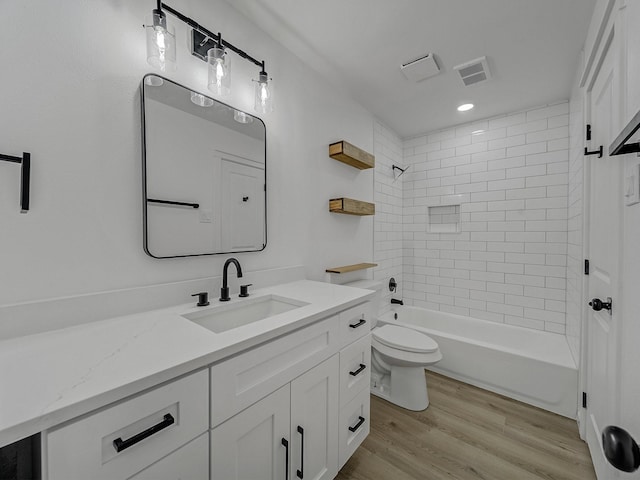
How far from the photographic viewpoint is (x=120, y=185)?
107cm

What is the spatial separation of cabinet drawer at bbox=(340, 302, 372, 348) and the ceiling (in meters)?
→ 1.63

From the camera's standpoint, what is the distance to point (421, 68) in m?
1.95

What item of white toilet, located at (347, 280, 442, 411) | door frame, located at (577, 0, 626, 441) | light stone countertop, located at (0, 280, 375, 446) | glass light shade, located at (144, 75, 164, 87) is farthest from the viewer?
white toilet, located at (347, 280, 442, 411)

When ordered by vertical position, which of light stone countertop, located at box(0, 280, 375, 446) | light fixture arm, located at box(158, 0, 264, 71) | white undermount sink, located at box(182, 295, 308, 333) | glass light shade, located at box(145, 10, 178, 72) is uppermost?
light fixture arm, located at box(158, 0, 264, 71)

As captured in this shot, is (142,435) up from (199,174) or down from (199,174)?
down

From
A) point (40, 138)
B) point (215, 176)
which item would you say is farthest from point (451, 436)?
point (40, 138)

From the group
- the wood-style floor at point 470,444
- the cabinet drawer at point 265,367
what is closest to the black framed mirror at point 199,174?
the cabinet drawer at point 265,367

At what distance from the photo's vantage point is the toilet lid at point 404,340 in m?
2.00

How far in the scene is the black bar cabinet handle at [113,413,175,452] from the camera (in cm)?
60

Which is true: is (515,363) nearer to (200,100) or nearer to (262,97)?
(262,97)

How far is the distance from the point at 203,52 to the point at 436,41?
1.41 m

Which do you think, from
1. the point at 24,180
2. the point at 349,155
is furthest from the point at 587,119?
the point at 24,180

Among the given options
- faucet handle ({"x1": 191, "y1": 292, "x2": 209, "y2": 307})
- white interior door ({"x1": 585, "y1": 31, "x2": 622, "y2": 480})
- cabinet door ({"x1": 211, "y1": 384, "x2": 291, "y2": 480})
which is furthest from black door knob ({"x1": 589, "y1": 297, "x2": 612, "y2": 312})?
faucet handle ({"x1": 191, "y1": 292, "x2": 209, "y2": 307})

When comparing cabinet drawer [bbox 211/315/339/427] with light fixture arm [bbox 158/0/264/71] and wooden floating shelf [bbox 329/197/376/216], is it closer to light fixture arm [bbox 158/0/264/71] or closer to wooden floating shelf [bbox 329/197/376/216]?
wooden floating shelf [bbox 329/197/376/216]
